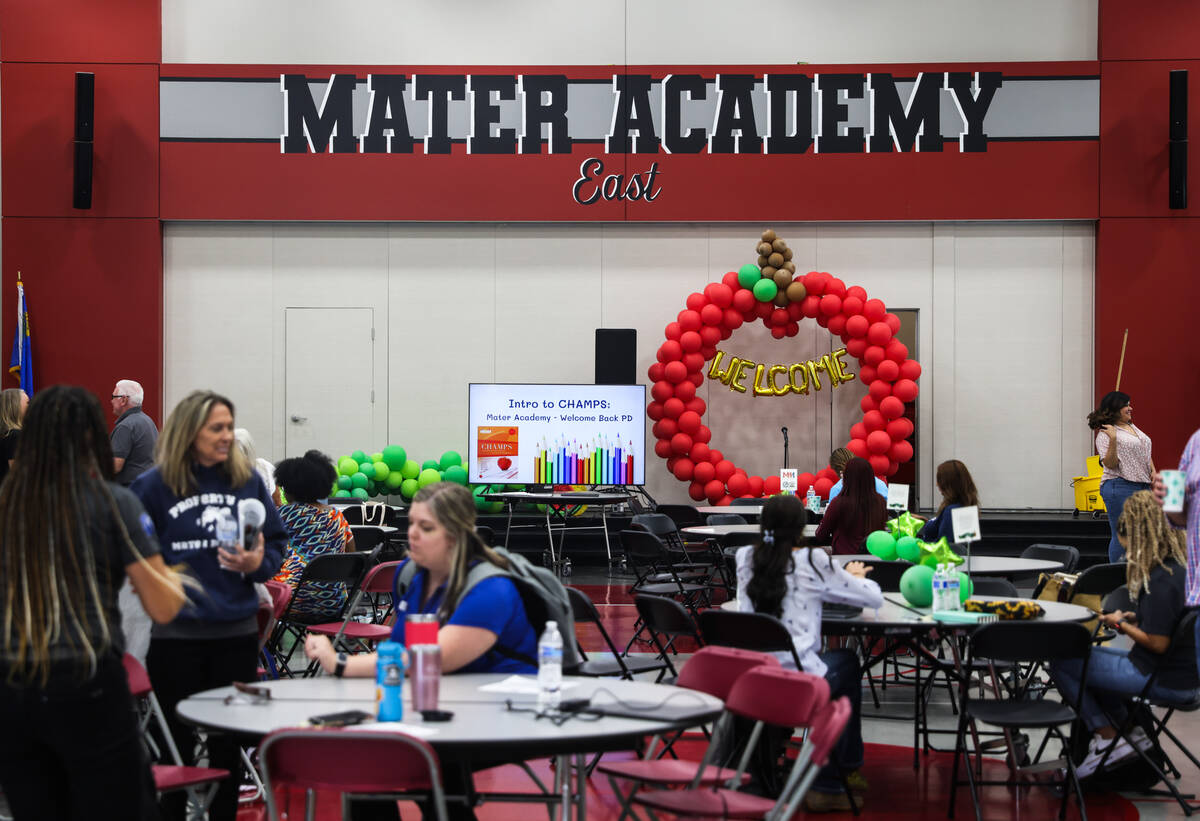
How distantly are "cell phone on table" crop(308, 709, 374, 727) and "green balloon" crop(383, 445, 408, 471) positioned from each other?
29.8ft

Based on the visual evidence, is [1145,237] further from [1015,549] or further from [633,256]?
[633,256]

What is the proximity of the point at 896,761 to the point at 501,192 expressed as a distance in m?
8.75

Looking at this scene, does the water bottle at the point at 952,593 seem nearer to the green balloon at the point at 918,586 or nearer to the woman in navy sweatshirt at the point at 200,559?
the green balloon at the point at 918,586

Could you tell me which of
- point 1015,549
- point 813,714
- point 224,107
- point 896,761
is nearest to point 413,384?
point 224,107

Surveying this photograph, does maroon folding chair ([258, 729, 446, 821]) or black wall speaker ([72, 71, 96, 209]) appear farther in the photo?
black wall speaker ([72, 71, 96, 209])

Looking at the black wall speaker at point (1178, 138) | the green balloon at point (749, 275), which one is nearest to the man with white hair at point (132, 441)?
the green balloon at point (749, 275)

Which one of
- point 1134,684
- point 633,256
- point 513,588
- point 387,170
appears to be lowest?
point 1134,684

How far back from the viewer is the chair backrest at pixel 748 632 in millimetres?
4230

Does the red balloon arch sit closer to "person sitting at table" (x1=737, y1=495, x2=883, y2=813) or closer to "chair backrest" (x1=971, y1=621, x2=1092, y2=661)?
"person sitting at table" (x1=737, y1=495, x2=883, y2=813)

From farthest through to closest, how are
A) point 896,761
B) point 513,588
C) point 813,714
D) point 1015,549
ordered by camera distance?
point 1015,549 < point 896,761 < point 513,588 < point 813,714

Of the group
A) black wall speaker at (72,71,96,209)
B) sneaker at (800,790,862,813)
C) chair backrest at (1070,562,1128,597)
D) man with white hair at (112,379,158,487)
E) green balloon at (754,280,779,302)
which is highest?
black wall speaker at (72,71,96,209)

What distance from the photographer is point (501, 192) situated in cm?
1274

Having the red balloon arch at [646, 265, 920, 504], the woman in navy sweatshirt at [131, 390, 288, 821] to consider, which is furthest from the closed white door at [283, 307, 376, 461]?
the woman in navy sweatshirt at [131, 390, 288, 821]

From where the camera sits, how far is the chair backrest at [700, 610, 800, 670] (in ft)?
13.9
